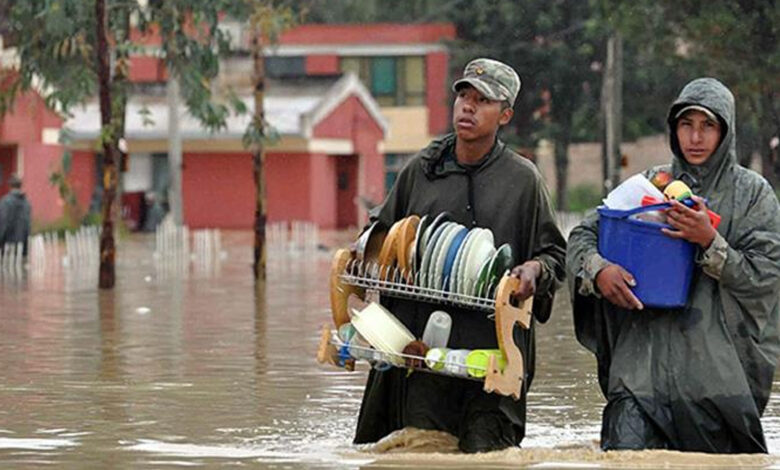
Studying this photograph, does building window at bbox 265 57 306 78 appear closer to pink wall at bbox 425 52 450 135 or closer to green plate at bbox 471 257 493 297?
pink wall at bbox 425 52 450 135

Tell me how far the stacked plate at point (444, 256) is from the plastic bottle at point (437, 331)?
12 centimetres

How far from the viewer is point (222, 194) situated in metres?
61.7

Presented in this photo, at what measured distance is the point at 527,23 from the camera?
65.6 metres

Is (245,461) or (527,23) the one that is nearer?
(245,461)

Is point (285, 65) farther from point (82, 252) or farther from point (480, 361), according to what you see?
point (480, 361)

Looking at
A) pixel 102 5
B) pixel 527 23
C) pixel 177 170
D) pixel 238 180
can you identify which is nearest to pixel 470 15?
pixel 527 23

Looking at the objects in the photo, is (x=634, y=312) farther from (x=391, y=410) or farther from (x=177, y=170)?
(x=177, y=170)

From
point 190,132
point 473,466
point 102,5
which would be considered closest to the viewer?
point 473,466

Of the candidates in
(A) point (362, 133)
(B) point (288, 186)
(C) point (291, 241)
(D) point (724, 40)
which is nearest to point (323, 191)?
(B) point (288, 186)

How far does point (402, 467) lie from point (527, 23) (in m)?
56.9

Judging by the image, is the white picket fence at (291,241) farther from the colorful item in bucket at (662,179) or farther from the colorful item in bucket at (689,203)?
the colorful item in bucket at (689,203)

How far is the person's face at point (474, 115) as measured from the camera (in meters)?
9.51

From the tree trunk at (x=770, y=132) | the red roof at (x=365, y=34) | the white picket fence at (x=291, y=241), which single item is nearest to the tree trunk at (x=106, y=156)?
the tree trunk at (x=770, y=132)

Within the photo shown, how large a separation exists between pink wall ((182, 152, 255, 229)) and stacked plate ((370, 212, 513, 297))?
171 feet
